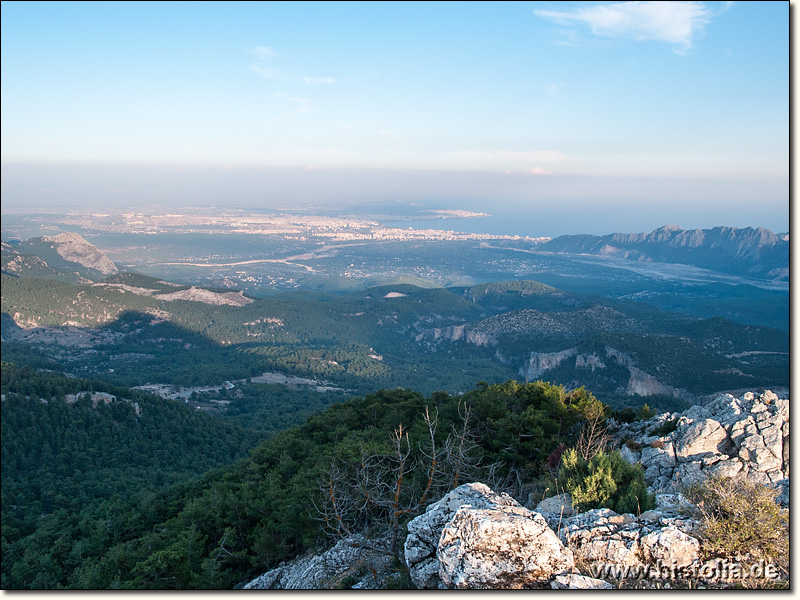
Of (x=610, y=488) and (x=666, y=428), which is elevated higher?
(x=610, y=488)

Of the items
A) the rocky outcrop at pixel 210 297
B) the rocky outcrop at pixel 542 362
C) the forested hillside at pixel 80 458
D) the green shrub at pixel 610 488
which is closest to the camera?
the green shrub at pixel 610 488

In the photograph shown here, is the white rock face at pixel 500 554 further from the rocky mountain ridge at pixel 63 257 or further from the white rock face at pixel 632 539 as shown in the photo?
the rocky mountain ridge at pixel 63 257

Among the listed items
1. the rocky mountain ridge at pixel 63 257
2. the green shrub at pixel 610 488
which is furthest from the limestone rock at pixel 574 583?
the rocky mountain ridge at pixel 63 257

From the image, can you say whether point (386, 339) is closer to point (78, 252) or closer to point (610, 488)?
point (610, 488)

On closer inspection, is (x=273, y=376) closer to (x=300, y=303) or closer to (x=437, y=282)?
(x=300, y=303)

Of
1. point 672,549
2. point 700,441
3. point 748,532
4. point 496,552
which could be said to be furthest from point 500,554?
point 700,441

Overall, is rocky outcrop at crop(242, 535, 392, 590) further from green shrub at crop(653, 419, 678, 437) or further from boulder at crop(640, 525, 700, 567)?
green shrub at crop(653, 419, 678, 437)
